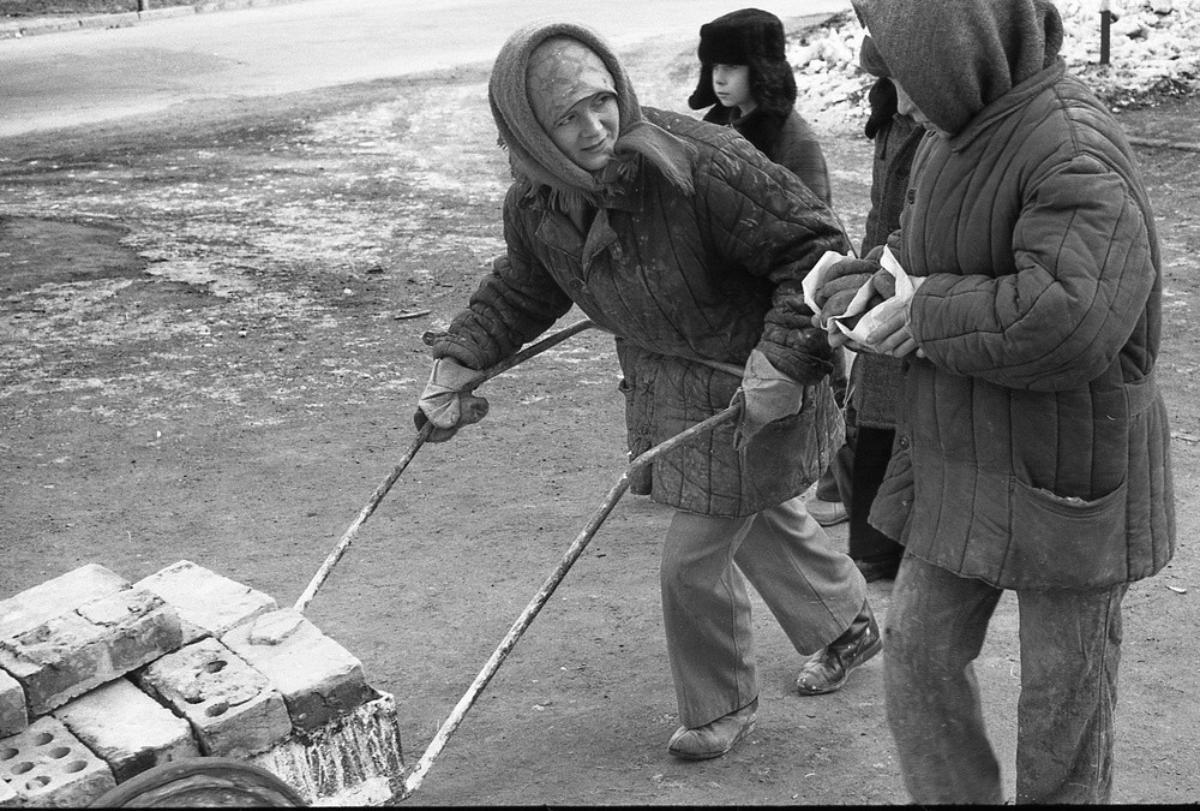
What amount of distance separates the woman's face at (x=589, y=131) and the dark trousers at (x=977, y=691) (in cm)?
117

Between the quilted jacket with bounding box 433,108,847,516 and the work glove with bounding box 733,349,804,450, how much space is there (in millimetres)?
27

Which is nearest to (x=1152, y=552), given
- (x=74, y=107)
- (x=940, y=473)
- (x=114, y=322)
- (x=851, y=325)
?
(x=940, y=473)

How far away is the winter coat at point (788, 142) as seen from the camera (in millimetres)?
5156

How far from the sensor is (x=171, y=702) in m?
3.14

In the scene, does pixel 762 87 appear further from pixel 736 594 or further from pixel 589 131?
pixel 736 594

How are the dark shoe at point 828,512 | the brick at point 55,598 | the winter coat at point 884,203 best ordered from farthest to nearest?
the dark shoe at point 828,512, the winter coat at point 884,203, the brick at point 55,598

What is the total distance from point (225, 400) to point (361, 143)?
20.6ft

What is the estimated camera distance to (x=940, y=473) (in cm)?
307

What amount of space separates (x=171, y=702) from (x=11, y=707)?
1.02 feet

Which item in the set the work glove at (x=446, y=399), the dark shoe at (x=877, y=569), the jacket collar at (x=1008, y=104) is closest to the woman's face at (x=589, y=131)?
the work glove at (x=446, y=399)

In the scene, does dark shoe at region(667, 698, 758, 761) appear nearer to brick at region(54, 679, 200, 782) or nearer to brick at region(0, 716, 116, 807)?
brick at region(54, 679, 200, 782)

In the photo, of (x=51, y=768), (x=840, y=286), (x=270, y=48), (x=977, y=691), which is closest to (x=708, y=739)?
(x=977, y=691)

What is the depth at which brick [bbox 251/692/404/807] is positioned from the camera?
3.14 metres

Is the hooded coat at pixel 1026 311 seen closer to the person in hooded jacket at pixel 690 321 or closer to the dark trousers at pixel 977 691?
the dark trousers at pixel 977 691
